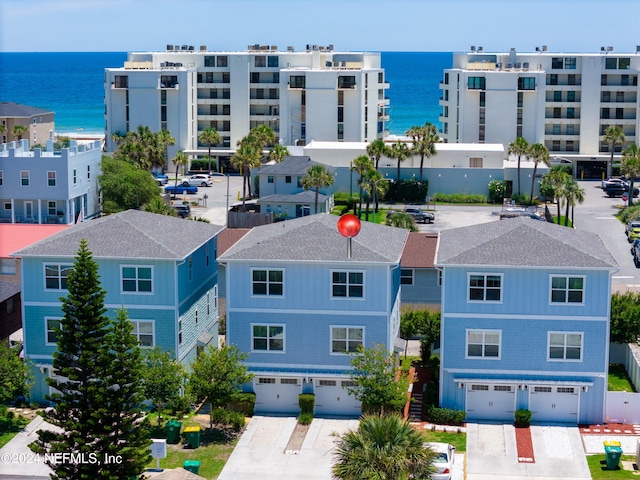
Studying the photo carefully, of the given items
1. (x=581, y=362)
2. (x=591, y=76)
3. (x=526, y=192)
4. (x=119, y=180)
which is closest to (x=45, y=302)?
(x=581, y=362)

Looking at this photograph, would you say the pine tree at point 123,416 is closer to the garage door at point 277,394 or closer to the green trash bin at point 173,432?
the green trash bin at point 173,432

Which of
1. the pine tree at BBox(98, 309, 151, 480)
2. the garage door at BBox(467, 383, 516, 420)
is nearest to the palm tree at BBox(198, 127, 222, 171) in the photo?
the garage door at BBox(467, 383, 516, 420)

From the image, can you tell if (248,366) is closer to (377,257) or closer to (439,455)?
(377,257)

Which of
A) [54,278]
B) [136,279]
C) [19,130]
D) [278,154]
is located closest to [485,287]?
[136,279]

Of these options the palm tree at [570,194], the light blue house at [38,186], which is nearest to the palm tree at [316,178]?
A: the light blue house at [38,186]

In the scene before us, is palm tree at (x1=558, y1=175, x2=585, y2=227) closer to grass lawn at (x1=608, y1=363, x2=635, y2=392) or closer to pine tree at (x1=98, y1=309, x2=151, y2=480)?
grass lawn at (x1=608, y1=363, x2=635, y2=392)

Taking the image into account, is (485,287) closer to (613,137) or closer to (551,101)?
(613,137)
